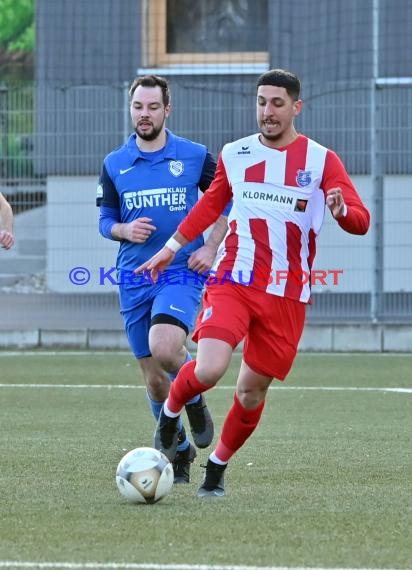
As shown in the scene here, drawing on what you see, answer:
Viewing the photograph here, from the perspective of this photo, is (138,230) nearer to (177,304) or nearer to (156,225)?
(156,225)

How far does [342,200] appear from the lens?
21.0ft

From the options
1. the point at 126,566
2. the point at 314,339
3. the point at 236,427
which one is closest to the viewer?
the point at 126,566

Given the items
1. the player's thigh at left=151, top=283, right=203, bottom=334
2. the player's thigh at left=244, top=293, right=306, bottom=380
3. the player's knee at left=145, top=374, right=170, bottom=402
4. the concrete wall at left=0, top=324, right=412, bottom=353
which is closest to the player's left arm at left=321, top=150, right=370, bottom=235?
the player's thigh at left=244, top=293, right=306, bottom=380

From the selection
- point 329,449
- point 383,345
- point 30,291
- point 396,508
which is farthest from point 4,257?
point 396,508

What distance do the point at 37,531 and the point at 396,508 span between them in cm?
168

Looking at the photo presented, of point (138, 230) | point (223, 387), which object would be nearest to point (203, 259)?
A: point (138, 230)

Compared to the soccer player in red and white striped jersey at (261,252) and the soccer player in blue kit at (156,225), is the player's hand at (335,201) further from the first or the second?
the soccer player in blue kit at (156,225)

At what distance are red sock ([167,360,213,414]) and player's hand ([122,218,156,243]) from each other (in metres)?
1.01

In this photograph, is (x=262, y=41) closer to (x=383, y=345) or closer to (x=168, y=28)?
(x=168, y=28)

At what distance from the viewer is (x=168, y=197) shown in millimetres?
7836

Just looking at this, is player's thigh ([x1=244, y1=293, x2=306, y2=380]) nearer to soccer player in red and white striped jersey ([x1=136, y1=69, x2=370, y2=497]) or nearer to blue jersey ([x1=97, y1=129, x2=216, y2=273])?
soccer player in red and white striped jersey ([x1=136, y1=69, x2=370, y2=497])

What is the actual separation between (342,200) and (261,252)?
59 cm

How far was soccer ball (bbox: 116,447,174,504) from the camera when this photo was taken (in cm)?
Result: 650

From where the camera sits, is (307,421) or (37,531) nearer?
(37,531)
